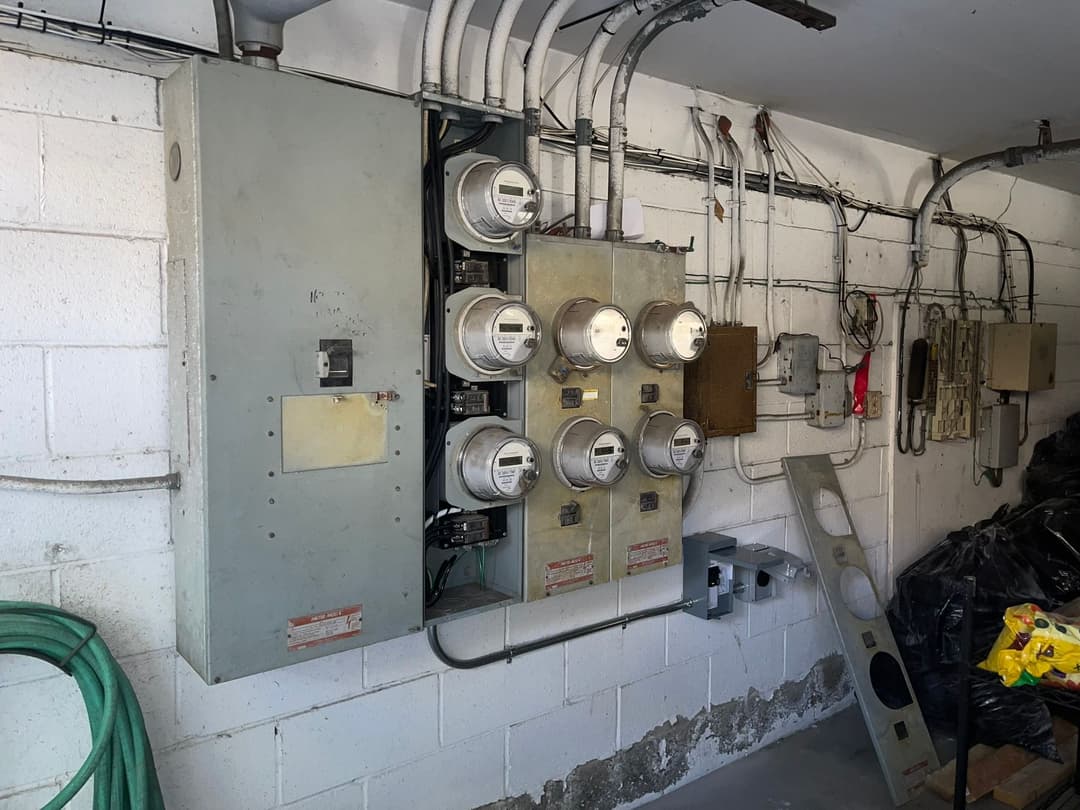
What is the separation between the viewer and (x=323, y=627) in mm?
1609

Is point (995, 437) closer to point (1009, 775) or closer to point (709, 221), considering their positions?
point (1009, 775)

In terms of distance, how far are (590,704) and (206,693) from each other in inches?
45.3

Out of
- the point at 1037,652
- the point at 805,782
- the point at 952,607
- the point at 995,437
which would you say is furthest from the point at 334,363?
the point at 995,437

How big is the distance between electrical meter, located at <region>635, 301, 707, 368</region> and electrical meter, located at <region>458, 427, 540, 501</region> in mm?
461

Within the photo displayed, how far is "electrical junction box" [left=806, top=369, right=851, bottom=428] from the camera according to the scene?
121 inches

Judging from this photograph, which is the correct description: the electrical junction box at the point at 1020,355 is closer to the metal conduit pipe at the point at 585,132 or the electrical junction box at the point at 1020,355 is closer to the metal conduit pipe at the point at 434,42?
the metal conduit pipe at the point at 585,132

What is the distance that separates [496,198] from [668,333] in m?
0.59

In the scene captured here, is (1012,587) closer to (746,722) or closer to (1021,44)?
(746,722)

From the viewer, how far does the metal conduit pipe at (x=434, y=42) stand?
1756 millimetres

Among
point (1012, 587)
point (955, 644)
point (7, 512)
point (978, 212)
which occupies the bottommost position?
point (955, 644)

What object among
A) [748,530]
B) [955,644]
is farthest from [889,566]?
[748,530]

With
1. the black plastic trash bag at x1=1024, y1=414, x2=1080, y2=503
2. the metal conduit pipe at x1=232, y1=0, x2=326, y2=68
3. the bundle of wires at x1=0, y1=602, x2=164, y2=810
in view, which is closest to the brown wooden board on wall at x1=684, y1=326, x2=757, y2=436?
the metal conduit pipe at x1=232, y1=0, x2=326, y2=68

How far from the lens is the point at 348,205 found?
5.17 feet

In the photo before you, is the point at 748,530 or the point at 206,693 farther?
the point at 748,530
